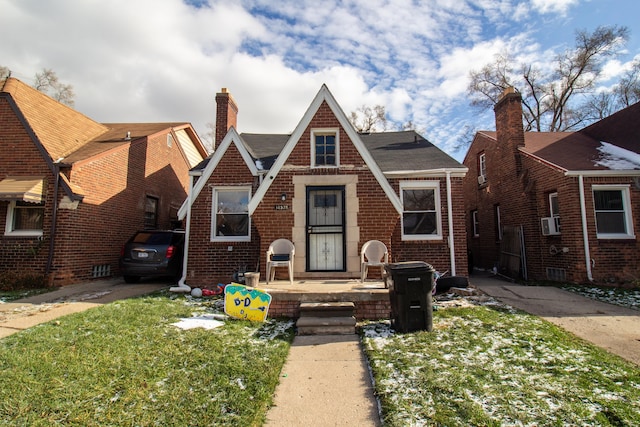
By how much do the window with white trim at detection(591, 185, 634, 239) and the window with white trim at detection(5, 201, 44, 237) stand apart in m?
17.1

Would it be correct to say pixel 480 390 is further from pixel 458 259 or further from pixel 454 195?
pixel 454 195

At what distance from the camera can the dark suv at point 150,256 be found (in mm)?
9898

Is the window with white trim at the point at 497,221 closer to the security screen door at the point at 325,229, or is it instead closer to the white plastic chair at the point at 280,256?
the security screen door at the point at 325,229

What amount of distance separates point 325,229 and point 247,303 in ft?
10.1

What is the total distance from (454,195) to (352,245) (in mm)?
3671

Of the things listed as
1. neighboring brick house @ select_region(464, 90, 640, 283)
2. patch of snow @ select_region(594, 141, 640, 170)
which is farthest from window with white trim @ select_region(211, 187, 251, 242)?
patch of snow @ select_region(594, 141, 640, 170)

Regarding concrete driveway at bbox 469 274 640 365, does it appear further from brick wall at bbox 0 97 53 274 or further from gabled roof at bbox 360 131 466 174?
brick wall at bbox 0 97 53 274

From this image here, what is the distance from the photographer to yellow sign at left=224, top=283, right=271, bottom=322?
632 cm

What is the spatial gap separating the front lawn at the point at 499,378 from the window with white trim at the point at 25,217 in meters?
10.4

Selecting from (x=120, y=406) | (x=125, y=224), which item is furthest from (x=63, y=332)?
(x=125, y=224)

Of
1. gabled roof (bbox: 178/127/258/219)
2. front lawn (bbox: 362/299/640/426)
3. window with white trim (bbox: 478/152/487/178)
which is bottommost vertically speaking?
front lawn (bbox: 362/299/640/426)

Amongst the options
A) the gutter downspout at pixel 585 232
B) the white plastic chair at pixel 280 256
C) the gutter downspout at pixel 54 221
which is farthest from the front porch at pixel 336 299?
the gutter downspout at pixel 585 232

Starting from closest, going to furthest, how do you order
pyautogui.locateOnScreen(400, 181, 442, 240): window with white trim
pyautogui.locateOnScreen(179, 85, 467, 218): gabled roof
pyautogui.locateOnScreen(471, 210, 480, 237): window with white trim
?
1. pyautogui.locateOnScreen(179, 85, 467, 218): gabled roof
2. pyautogui.locateOnScreen(400, 181, 442, 240): window with white trim
3. pyautogui.locateOnScreen(471, 210, 480, 237): window with white trim

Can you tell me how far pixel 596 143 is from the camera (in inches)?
520
